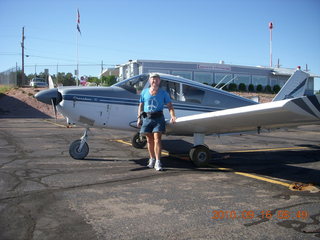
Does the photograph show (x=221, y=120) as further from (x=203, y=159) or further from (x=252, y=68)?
(x=252, y=68)

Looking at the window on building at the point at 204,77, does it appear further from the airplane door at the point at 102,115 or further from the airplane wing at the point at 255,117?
the airplane door at the point at 102,115

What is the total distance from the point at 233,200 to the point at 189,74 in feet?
127

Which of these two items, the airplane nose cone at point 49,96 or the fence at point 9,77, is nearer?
the airplane nose cone at point 49,96

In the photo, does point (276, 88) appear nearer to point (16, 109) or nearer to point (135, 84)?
point (16, 109)

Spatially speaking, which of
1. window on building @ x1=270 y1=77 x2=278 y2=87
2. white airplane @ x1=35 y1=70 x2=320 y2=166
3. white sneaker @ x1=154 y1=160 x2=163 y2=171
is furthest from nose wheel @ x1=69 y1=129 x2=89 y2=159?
window on building @ x1=270 y1=77 x2=278 y2=87

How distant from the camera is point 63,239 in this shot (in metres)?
2.79

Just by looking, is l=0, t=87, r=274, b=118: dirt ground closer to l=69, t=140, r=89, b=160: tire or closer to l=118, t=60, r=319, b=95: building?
l=118, t=60, r=319, b=95: building

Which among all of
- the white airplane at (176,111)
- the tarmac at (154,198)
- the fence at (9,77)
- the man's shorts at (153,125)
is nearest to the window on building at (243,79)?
the fence at (9,77)

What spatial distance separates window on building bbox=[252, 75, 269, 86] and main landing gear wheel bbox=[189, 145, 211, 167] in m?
42.8

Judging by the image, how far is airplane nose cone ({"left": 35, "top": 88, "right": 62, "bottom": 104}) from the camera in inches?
246

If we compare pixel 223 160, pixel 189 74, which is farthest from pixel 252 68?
pixel 223 160

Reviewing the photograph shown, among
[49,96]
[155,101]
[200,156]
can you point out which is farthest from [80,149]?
[200,156]

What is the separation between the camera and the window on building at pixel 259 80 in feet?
153

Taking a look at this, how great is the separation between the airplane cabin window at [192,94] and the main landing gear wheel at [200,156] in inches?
53.3
